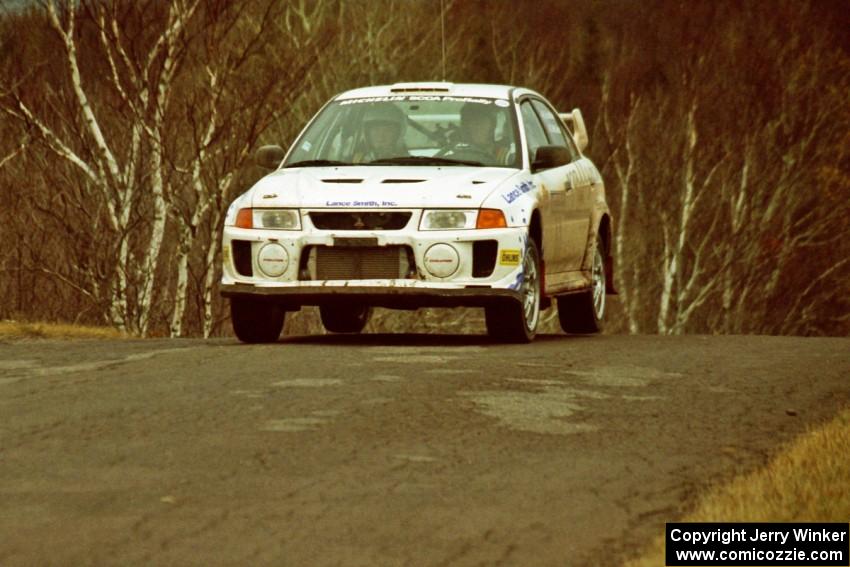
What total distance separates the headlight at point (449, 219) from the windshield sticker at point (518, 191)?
307mm

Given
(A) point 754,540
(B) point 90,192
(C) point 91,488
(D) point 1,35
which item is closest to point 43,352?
(C) point 91,488

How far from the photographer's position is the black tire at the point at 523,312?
13.1 metres

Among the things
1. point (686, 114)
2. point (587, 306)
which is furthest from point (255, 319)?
point (686, 114)

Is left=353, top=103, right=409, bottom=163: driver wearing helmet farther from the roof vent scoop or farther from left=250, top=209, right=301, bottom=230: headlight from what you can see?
left=250, top=209, right=301, bottom=230: headlight

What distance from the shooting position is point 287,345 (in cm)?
1308

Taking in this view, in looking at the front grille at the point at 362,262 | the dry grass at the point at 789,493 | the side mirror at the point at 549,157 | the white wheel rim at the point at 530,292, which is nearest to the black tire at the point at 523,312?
the white wheel rim at the point at 530,292

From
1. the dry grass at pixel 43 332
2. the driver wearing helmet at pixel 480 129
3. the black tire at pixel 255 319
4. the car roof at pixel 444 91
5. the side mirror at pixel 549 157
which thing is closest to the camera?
the black tire at pixel 255 319

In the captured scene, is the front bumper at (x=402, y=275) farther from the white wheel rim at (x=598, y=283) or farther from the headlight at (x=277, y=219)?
the white wheel rim at (x=598, y=283)

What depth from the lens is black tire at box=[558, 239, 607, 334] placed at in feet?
50.9

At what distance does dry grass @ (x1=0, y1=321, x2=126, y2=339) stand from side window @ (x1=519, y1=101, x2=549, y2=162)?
14.1ft

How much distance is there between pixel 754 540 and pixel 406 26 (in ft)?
151

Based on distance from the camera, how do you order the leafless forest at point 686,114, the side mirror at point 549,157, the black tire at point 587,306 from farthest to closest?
the leafless forest at point 686,114 → the black tire at point 587,306 → the side mirror at point 549,157

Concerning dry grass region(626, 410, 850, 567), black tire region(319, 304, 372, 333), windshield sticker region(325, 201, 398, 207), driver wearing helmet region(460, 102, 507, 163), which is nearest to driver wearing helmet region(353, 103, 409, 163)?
driver wearing helmet region(460, 102, 507, 163)

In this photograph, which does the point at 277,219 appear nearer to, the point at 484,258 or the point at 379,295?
the point at 379,295
